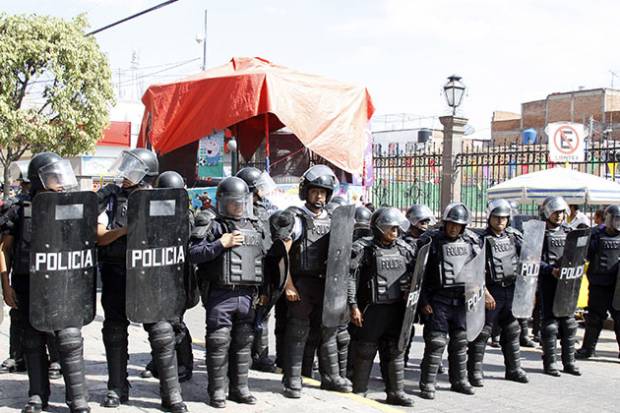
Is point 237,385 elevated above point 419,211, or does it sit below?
below

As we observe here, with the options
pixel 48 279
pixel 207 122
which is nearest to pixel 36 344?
pixel 48 279

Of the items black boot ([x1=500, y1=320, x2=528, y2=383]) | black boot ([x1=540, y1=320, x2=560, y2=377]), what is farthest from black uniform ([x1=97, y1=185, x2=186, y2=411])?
black boot ([x1=540, y1=320, x2=560, y2=377])

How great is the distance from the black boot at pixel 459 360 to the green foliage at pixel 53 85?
1342cm

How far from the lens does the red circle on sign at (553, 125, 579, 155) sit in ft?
37.8

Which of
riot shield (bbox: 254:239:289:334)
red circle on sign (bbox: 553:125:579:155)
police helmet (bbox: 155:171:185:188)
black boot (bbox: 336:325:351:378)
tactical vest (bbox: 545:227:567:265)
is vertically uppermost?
red circle on sign (bbox: 553:125:579:155)

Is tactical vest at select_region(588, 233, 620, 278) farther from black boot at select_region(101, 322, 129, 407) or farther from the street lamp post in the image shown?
the street lamp post

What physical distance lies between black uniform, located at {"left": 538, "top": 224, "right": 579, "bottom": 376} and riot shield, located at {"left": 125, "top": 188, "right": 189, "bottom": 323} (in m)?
3.83

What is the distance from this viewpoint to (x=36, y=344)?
500cm

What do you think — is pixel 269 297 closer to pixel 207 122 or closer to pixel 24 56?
pixel 207 122

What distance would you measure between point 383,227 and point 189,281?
5.12 ft

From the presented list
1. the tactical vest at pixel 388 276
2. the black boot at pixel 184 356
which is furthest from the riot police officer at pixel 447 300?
the black boot at pixel 184 356

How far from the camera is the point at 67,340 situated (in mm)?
A: 4895

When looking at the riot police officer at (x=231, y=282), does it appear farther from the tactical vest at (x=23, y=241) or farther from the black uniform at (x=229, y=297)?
the tactical vest at (x=23, y=241)

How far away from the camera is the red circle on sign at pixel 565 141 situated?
37.8 ft
